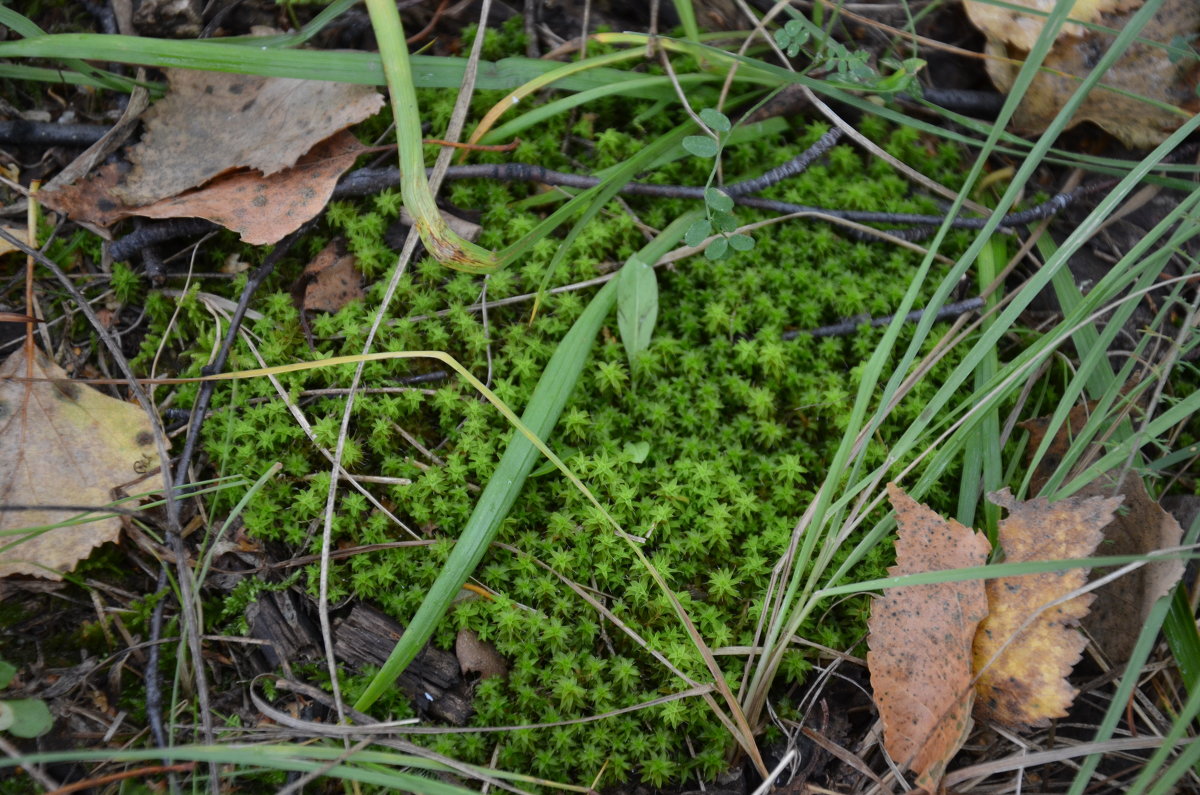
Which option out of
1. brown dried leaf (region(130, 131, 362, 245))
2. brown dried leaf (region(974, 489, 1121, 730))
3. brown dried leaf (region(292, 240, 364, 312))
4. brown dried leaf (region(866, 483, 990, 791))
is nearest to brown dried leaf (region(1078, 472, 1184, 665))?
brown dried leaf (region(974, 489, 1121, 730))

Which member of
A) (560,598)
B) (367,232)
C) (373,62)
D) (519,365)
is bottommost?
(560,598)

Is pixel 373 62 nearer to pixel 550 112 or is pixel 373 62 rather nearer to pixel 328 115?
pixel 328 115

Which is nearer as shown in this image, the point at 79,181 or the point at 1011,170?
the point at 79,181

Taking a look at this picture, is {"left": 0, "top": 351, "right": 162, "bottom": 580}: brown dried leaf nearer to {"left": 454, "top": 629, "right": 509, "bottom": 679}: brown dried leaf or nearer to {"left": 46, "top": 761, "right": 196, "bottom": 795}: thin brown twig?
{"left": 46, "top": 761, "right": 196, "bottom": 795}: thin brown twig

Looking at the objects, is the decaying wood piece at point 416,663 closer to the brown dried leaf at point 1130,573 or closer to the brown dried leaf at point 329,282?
the brown dried leaf at point 329,282

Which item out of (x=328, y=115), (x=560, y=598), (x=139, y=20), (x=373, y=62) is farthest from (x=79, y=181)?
(x=560, y=598)

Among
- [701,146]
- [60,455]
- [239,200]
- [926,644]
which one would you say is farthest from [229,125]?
[926,644]
